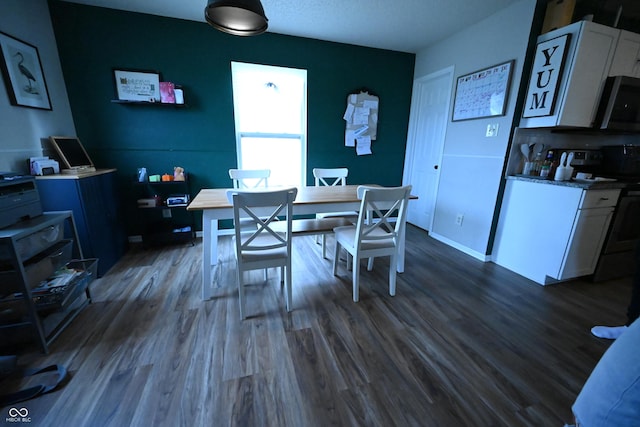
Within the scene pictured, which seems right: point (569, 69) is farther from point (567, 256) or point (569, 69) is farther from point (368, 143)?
point (368, 143)

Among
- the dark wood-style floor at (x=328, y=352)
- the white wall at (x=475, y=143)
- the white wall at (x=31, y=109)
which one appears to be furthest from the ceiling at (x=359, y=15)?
the dark wood-style floor at (x=328, y=352)

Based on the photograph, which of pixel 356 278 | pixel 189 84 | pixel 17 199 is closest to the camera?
pixel 17 199

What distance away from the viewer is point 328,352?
150 cm

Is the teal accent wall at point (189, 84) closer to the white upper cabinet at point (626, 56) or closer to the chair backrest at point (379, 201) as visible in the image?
the chair backrest at point (379, 201)

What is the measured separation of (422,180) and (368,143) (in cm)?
97

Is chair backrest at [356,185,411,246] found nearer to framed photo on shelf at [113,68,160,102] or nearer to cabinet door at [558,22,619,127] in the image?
cabinet door at [558,22,619,127]

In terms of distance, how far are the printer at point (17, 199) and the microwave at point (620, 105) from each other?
4.38 m

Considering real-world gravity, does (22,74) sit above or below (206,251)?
above

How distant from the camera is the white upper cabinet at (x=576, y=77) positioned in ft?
6.57

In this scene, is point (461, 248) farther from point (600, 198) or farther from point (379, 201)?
point (379, 201)

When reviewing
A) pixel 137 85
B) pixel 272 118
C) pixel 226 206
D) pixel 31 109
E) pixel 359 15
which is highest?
pixel 359 15

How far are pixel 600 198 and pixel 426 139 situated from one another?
1.93 meters

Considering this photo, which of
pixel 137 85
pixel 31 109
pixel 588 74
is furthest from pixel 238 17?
pixel 588 74

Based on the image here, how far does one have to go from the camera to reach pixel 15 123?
1.94 meters
